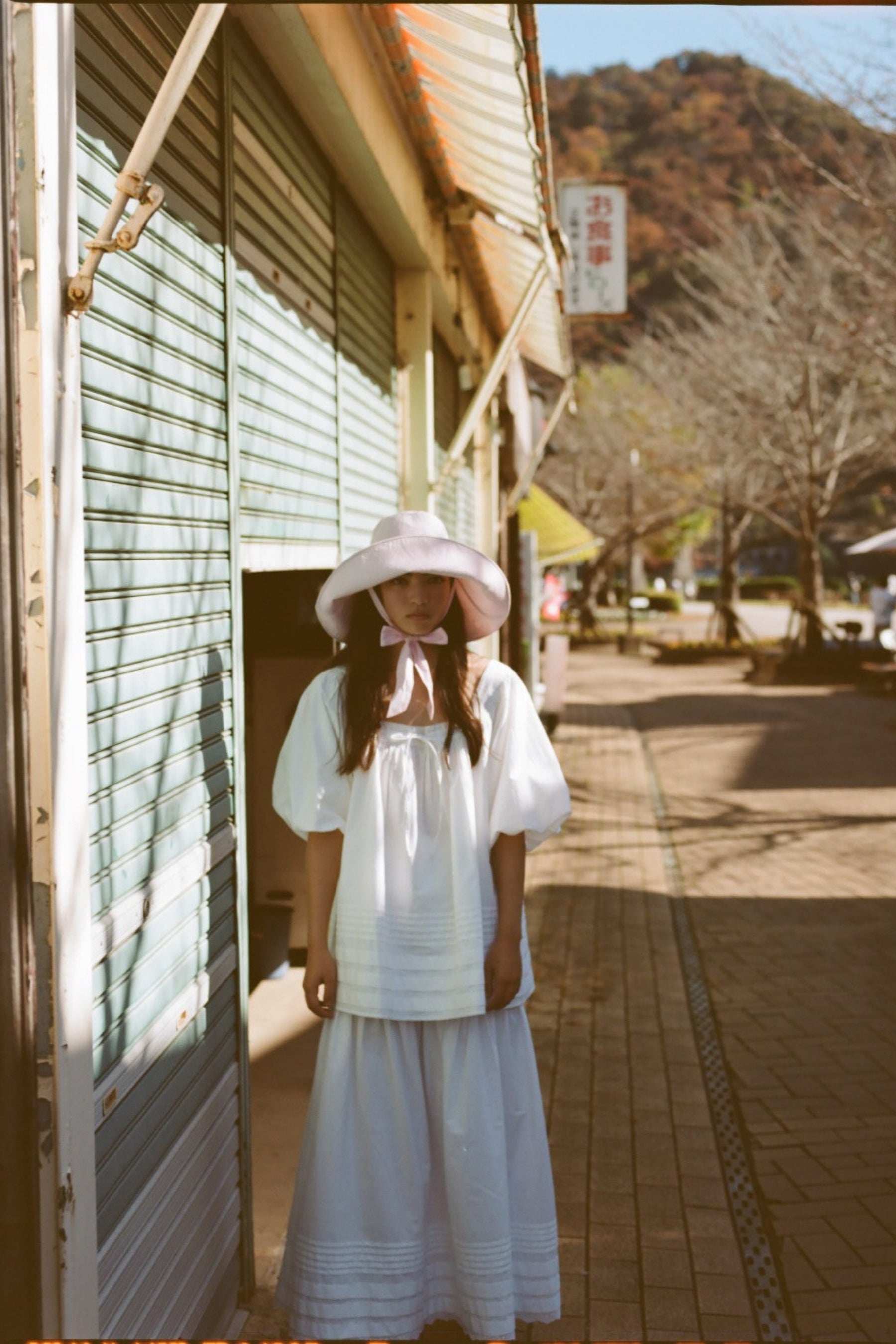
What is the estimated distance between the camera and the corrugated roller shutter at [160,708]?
2346 millimetres

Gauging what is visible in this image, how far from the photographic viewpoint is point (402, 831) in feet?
9.79

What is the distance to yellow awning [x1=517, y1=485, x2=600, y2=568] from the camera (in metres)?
19.3

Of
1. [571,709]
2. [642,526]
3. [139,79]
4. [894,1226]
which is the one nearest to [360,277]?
[139,79]

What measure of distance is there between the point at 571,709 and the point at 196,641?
16.1 m

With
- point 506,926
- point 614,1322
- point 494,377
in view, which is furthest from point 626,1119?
point 494,377

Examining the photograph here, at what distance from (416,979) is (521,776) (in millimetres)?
522

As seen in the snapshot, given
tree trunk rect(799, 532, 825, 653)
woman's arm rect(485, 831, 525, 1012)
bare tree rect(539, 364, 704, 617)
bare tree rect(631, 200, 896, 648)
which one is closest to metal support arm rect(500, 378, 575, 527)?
bare tree rect(631, 200, 896, 648)

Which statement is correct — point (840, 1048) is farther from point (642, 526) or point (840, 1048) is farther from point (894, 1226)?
point (642, 526)

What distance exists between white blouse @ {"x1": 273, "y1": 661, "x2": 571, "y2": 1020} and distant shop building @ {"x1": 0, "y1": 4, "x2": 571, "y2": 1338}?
0.30 m

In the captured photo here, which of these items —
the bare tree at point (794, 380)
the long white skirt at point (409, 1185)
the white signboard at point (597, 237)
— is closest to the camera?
the long white skirt at point (409, 1185)

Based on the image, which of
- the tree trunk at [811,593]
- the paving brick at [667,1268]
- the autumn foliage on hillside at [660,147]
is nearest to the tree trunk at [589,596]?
the tree trunk at [811,593]

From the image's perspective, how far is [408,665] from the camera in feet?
9.85

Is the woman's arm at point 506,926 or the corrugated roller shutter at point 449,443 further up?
the corrugated roller shutter at point 449,443

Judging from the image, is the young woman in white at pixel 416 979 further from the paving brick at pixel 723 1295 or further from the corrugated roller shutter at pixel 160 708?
the paving brick at pixel 723 1295
